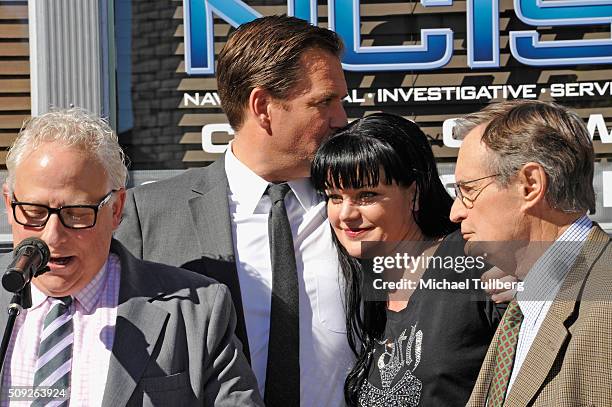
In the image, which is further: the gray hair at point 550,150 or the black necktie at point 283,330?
the black necktie at point 283,330

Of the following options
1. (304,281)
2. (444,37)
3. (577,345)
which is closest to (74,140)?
(304,281)

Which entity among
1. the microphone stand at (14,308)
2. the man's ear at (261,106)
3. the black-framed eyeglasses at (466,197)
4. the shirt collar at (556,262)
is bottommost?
the microphone stand at (14,308)

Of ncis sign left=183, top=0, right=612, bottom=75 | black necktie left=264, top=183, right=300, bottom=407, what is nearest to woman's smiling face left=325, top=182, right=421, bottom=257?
black necktie left=264, top=183, right=300, bottom=407

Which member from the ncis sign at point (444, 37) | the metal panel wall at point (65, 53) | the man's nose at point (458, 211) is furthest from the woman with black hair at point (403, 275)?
the metal panel wall at point (65, 53)

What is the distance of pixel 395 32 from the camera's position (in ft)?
14.4

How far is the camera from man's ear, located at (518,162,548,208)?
7.34 feet

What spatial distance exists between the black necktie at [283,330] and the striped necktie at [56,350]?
25.7 inches

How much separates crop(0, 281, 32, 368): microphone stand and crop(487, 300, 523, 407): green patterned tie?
1.12 meters

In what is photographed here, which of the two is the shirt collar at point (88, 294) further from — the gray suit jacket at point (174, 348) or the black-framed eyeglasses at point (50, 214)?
the black-framed eyeglasses at point (50, 214)

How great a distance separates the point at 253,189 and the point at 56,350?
896 millimetres

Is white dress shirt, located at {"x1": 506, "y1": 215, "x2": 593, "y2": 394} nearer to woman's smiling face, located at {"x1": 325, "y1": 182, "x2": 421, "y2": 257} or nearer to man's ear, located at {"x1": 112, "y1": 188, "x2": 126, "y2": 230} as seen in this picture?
woman's smiling face, located at {"x1": 325, "y1": 182, "x2": 421, "y2": 257}

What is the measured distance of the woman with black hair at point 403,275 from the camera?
2600mm

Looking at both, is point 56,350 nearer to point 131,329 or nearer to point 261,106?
point 131,329

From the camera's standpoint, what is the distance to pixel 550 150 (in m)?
2.25
